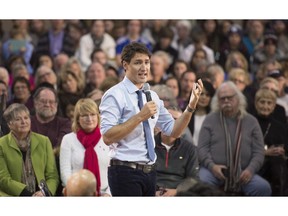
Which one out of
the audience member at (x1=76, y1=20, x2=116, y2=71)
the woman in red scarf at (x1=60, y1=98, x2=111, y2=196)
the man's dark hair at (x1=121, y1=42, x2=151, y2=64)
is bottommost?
the woman in red scarf at (x1=60, y1=98, x2=111, y2=196)

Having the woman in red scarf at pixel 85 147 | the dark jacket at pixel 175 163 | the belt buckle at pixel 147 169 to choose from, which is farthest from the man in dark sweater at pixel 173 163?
the belt buckle at pixel 147 169

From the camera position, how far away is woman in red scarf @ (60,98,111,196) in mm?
7152

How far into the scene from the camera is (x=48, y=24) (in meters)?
10.8

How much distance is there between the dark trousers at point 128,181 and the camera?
5891 mm

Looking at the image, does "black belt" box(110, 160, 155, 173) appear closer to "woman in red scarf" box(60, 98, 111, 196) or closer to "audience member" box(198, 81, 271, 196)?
"woman in red scarf" box(60, 98, 111, 196)

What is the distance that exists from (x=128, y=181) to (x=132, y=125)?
33 cm

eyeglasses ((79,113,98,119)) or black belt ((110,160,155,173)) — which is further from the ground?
eyeglasses ((79,113,98,119))

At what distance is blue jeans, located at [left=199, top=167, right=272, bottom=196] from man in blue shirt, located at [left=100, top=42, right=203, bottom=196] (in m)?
1.49

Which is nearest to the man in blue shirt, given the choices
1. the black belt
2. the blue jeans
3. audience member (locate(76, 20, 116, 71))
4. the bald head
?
the black belt


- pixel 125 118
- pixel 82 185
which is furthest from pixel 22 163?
pixel 82 185

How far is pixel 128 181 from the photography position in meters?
5.89

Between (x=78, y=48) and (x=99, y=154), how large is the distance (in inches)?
132

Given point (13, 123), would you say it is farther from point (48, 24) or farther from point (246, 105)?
point (48, 24)
